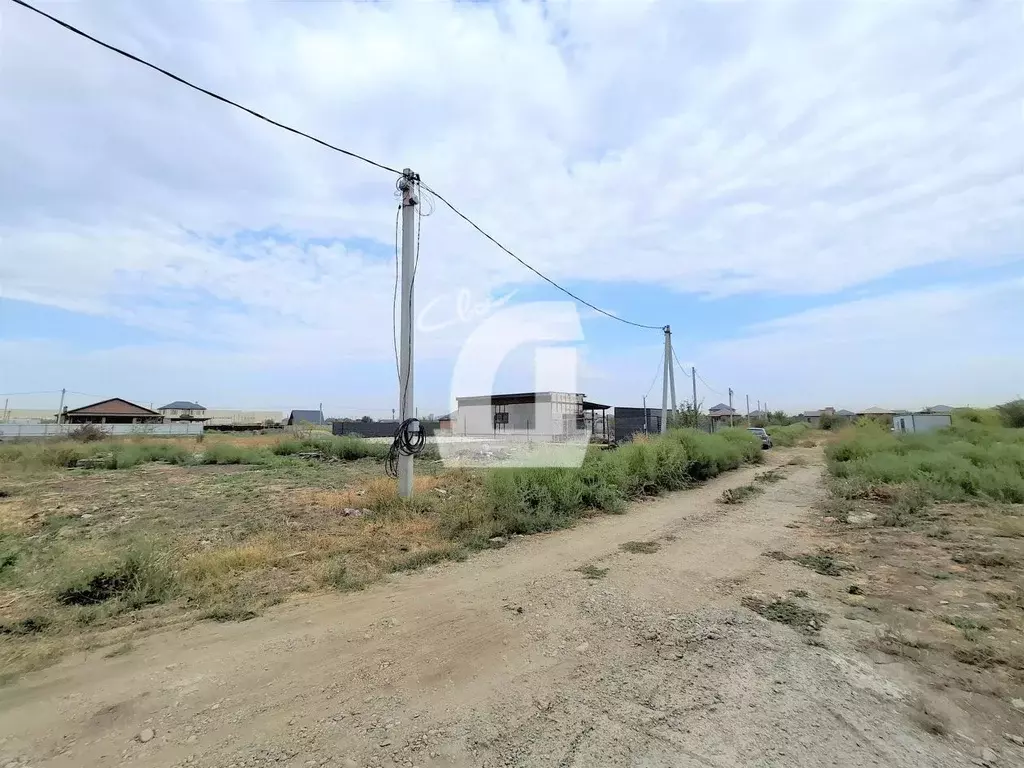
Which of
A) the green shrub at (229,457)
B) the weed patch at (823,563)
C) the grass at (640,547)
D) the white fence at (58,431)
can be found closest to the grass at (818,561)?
the weed patch at (823,563)

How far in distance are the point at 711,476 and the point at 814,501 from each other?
12.5 ft

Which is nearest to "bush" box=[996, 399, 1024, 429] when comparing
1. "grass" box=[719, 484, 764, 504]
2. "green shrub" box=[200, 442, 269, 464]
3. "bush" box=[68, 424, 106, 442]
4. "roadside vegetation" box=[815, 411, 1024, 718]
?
"roadside vegetation" box=[815, 411, 1024, 718]

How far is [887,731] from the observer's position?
91.8 inches

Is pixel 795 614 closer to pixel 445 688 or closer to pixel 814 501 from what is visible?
pixel 445 688

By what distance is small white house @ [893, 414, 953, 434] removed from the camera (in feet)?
56.0

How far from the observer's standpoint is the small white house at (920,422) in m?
17.1

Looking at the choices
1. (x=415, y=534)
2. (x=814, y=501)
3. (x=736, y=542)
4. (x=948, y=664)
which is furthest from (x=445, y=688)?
(x=814, y=501)

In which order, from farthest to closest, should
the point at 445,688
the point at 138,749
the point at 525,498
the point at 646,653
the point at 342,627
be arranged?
the point at 525,498 < the point at 342,627 < the point at 646,653 < the point at 445,688 < the point at 138,749

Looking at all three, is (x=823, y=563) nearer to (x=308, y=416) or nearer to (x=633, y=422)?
(x=633, y=422)

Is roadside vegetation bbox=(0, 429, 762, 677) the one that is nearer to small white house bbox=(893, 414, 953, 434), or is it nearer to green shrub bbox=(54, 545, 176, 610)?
green shrub bbox=(54, 545, 176, 610)

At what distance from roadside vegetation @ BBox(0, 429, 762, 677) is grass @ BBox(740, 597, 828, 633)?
120 inches

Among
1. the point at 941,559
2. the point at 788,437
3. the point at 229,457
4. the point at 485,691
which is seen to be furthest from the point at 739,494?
the point at 788,437

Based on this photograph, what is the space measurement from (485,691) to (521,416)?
900 inches

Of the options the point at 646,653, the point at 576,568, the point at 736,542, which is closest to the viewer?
the point at 646,653
